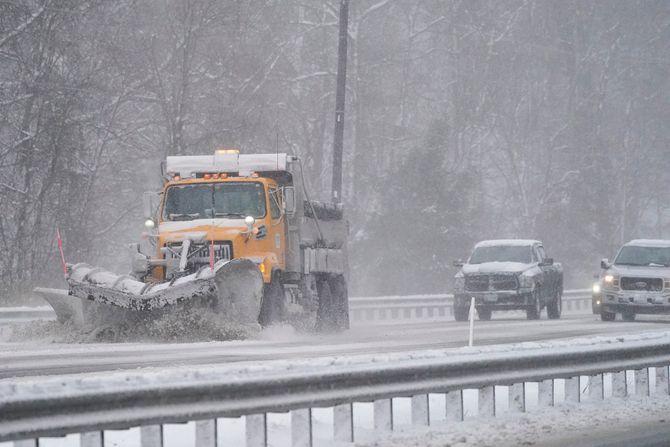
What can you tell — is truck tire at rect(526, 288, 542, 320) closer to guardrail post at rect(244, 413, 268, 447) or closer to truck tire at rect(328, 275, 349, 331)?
truck tire at rect(328, 275, 349, 331)

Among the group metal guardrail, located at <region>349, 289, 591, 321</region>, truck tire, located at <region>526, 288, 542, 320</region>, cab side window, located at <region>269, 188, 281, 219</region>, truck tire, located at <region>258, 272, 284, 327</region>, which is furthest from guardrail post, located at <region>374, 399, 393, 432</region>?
metal guardrail, located at <region>349, 289, 591, 321</region>

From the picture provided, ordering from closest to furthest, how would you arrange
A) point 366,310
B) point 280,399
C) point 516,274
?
point 280,399, point 516,274, point 366,310

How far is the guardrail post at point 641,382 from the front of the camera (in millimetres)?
13688

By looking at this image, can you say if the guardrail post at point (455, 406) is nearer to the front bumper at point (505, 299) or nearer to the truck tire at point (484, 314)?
the front bumper at point (505, 299)

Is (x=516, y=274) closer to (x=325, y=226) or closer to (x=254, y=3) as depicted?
(x=325, y=226)

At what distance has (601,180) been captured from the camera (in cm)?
6369

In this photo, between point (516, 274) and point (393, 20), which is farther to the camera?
point (393, 20)

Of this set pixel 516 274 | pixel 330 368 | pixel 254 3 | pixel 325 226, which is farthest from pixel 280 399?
pixel 254 3

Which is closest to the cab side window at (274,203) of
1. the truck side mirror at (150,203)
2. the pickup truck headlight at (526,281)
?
the truck side mirror at (150,203)

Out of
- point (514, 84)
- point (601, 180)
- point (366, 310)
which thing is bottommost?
point (366, 310)

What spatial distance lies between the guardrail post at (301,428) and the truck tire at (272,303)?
1124 cm

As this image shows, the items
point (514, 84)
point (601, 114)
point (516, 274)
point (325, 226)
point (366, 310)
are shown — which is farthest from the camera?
point (601, 114)

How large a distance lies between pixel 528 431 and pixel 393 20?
153ft

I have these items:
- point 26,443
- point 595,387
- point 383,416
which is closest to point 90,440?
point 26,443
